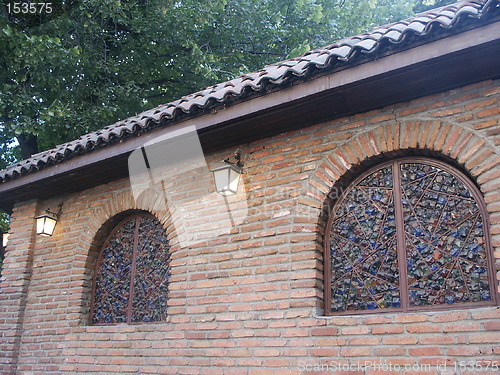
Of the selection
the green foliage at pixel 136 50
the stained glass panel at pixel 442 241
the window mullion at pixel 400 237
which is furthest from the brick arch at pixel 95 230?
the green foliage at pixel 136 50

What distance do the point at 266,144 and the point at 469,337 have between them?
2.50 meters

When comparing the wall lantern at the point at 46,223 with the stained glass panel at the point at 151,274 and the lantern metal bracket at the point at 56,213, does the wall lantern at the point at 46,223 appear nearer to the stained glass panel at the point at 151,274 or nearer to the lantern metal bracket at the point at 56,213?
the lantern metal bracket at the point at 56,213

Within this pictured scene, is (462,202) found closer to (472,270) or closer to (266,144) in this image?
(472,270)

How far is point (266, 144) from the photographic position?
5059 mm

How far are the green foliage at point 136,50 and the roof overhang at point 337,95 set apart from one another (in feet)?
14.1

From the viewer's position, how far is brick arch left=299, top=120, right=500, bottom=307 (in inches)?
149

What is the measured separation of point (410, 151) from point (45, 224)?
14.6ft

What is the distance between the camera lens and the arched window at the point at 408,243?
378 cm

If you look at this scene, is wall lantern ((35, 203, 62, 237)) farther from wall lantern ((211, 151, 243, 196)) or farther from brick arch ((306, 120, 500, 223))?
brick arch ((306, 120, 500, 223))

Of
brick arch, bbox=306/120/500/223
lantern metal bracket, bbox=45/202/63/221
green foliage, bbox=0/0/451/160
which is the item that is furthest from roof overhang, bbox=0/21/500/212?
green foliage, bbox=0/0/451/160

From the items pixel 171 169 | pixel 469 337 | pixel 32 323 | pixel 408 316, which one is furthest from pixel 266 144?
pixel 32 323

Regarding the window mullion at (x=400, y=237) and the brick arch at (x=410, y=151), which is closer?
the brick arch at (x=410, y=151)

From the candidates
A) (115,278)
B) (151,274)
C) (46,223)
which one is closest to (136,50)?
(46,223)

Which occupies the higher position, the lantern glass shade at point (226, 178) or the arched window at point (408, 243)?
the lantern glass shade at point (226, 178)
